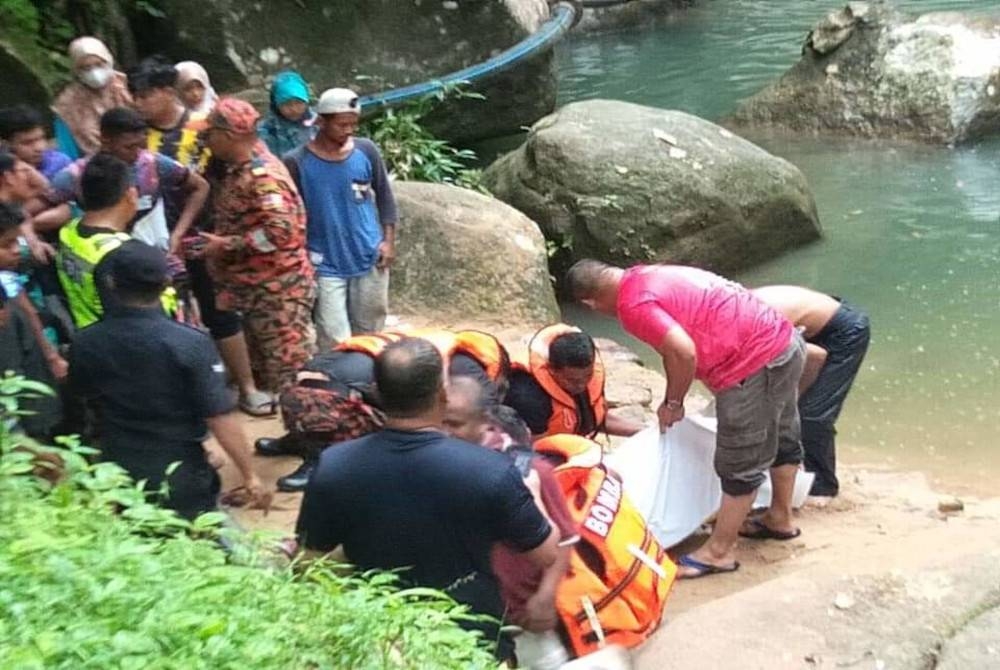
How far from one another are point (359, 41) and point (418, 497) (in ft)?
26.5

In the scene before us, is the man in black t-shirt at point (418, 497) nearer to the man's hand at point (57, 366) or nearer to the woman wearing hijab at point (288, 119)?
the man's hand at point (57, 366)

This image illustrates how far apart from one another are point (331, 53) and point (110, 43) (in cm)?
181

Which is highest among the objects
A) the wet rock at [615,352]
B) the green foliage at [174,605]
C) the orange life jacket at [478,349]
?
the green foliage at [174,605]

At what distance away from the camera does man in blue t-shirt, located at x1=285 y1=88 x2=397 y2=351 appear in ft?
18.4

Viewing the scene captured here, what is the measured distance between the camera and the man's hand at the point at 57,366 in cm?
436

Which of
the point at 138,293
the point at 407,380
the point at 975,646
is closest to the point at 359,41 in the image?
the point at 138,293

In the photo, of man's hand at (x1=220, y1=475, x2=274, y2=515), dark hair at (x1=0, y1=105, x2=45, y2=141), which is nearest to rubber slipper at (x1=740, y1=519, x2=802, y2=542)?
man's hand at (x1=220, y1=475, x2=274, y2=515)

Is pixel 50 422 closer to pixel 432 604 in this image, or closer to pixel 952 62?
pixel 432 604

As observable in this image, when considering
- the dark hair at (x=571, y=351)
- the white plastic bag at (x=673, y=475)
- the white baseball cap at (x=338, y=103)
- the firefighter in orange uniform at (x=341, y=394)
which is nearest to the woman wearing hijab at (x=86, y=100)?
the white baseball cap at (x=338, y=103)

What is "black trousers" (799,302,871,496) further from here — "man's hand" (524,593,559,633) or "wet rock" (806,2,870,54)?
"wet rock" (806,2,870,54)

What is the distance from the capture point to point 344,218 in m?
5.70

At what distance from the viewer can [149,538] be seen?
10.4ft

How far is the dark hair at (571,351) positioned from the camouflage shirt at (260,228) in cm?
145

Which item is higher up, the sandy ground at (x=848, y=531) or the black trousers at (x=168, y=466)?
the black trousers at (x=168, y=466)
